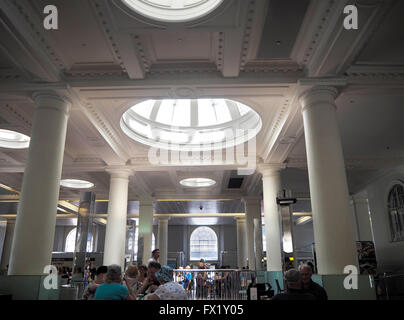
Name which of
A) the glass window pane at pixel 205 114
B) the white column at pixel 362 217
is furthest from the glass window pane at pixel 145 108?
the white column at pixel 362 217

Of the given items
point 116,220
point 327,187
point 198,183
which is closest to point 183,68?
point 327,187

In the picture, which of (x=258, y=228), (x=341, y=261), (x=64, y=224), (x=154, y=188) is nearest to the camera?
(x=341, y=261)

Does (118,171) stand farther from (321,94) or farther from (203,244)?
(203,244)

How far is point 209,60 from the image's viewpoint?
6961 millimetres

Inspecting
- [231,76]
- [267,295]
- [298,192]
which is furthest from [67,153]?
[298,192]

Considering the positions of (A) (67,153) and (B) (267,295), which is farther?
(A) (67,153)

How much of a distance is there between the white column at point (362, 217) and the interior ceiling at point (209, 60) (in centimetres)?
908

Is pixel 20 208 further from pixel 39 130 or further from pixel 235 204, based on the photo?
pixel 235 204

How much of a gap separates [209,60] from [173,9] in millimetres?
1458

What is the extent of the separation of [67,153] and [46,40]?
6.79 metres

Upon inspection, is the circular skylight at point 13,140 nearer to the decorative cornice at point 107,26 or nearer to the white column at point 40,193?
the white column at point 40,193

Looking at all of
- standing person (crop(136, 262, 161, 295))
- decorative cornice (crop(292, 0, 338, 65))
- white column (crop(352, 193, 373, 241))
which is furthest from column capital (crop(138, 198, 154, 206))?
decorative cornice (crop(292, 0, 338, 65))

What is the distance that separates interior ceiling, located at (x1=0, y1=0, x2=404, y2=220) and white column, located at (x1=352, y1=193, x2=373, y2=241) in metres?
9.08

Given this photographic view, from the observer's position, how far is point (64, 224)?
3362 cm
